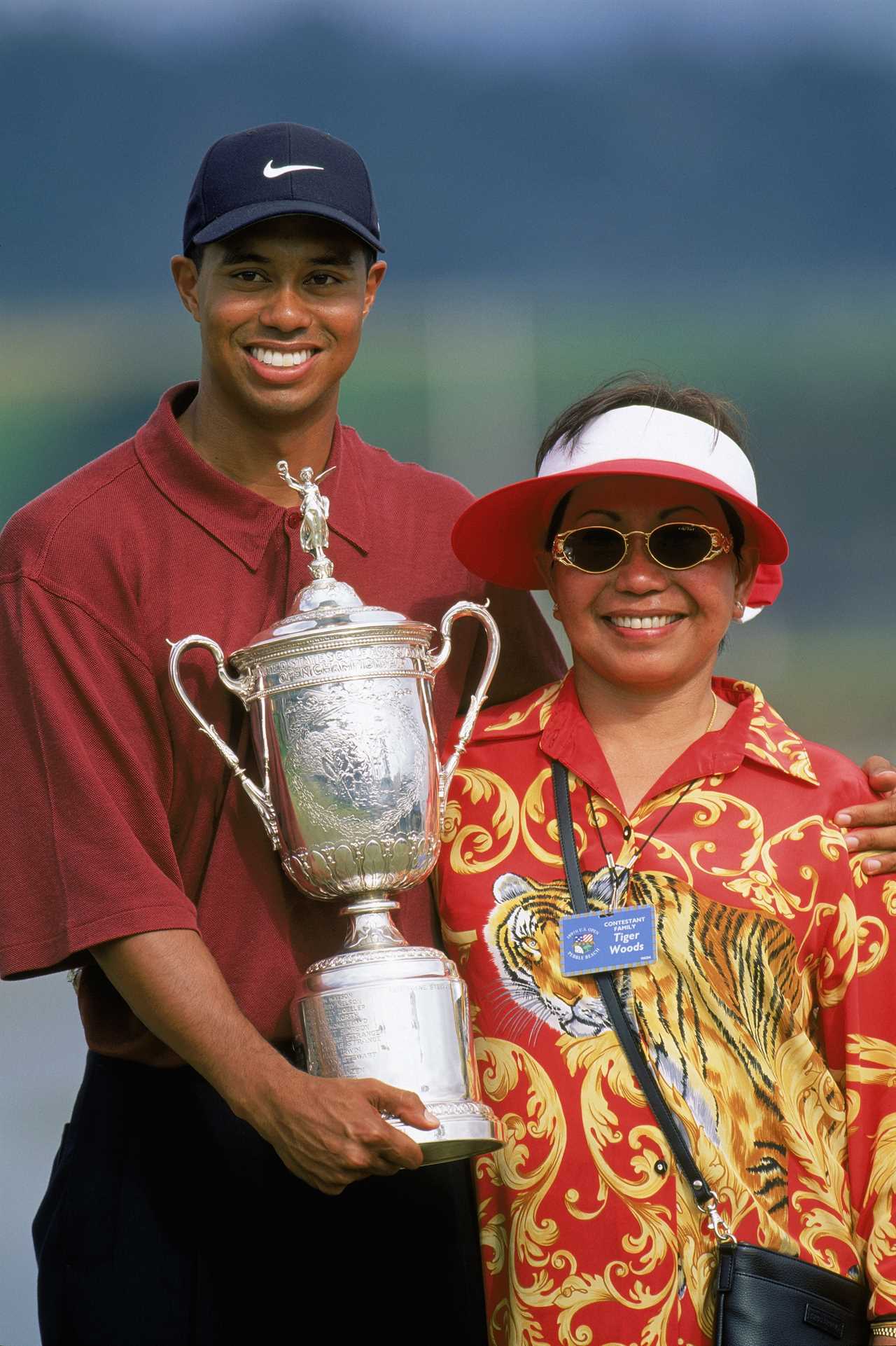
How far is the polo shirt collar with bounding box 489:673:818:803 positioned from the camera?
213 centimetres

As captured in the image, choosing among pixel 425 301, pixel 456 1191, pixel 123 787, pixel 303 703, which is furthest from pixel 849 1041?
pixel 425 301

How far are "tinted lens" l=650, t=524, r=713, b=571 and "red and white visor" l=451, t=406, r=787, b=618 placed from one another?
6 cm

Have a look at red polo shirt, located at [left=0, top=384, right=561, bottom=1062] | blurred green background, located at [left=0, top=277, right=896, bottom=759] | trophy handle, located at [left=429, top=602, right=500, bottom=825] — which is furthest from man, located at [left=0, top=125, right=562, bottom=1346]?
blurred green background, located at [left=0, top=277, right=896, bottom=759]

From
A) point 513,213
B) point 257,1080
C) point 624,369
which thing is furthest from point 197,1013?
point 513,213

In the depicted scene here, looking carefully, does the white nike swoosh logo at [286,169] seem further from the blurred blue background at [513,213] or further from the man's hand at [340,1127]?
the blurred blue background at [513,213]

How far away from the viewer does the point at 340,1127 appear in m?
1.89

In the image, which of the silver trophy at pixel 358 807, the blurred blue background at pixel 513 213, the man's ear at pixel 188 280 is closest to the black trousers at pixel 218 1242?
the silver trophy at pixel 358 807

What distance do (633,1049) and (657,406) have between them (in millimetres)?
779

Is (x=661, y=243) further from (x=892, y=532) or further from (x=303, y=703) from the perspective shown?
(x=303, y=703)

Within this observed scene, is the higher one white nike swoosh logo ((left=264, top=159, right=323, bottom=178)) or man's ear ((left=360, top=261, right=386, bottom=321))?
white nike swoosh logo ((left=264, top=159, right=323, bottom=178))

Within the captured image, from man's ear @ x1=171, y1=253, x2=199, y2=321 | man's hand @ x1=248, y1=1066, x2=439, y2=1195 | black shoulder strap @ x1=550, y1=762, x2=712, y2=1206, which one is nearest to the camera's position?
man's hand @ x1=248, y1=1066, x2=439, y2=1195

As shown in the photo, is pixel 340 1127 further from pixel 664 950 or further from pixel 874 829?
pixel 874 829

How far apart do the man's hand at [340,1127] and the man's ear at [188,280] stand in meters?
0.94

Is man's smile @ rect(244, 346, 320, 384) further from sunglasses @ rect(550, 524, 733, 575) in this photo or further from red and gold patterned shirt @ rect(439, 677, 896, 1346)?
red and gold patterned shirt @ rect(439, 677, 896, 1346)
